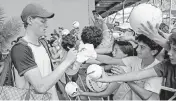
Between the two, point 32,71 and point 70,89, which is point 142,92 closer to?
point 70,89

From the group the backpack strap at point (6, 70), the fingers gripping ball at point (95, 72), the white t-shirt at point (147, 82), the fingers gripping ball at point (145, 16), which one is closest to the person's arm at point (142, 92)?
the white t-shirt at point (147, 82)

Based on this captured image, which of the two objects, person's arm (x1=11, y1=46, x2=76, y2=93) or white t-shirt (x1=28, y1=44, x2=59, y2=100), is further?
white t-shirt (x1=28, y1=44, x2=59, y2=100)

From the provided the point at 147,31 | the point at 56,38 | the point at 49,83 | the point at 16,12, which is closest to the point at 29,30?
the point at 49,83

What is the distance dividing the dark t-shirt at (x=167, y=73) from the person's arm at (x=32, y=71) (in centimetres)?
50

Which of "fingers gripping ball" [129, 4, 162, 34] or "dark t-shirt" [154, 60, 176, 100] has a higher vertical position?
"fingers gripping ball" [129, 4, 162, 34]

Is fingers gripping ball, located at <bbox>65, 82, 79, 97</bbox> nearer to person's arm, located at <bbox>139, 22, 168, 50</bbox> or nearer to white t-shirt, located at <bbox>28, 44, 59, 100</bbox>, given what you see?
white t-shirt, located at <bbox>28, 44, 59, 100</bbox>

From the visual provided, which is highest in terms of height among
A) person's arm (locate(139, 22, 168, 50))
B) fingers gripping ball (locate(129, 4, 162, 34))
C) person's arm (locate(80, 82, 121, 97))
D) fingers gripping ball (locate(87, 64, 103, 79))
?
fingers gripping ball (locate(129, 4, 162, 34))

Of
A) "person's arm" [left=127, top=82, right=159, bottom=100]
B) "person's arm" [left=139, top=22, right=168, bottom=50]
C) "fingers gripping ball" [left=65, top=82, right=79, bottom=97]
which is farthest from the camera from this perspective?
"fingers gripping ball" [left=65, top=82, right=79, bottom=97]

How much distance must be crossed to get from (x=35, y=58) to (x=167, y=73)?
0.72 metres

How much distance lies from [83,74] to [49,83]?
90 cm

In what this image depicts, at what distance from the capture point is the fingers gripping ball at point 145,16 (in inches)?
48.7

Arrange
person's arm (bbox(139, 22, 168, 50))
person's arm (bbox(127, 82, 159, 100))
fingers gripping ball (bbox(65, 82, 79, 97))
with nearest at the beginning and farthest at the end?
person's arm (bbox(139, 22, 168, 50))
person's arm (bbox(127, 82, 159, 100))
fingers gripping ball (bbox(65, 82, 79, 97))

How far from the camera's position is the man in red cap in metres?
1.22

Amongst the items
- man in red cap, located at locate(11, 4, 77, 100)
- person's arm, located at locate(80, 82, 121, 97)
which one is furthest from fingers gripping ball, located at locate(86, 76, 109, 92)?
man in red cap, located at locate(11, 4, 77, 100)
